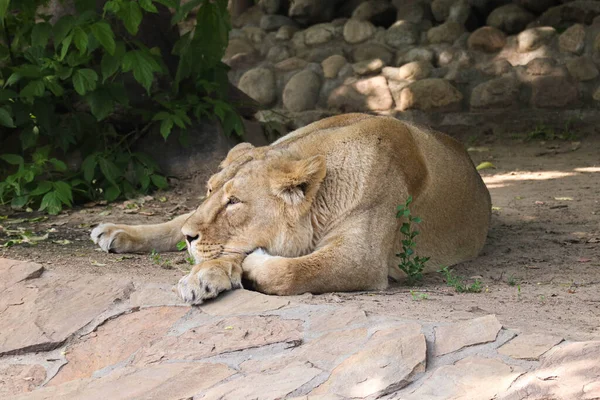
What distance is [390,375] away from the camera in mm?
3057

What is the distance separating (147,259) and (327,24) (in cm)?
674

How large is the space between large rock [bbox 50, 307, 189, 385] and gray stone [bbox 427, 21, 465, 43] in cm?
726

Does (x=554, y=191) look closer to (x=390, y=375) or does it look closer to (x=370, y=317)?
Answer: (x=370, y=317)

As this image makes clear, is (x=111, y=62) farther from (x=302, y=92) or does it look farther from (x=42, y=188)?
(x=302, y=92)

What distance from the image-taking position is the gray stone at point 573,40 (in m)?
9.79

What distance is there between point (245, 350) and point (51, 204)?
3.54m

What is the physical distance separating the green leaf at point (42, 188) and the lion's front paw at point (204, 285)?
9.93 ft

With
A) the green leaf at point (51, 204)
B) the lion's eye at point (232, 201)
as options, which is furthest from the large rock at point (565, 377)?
the green leaf at point (51, 204)

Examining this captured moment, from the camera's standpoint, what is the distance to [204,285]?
399 centimetres

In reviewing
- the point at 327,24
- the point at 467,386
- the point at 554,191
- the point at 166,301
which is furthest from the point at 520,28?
the point at 467,386

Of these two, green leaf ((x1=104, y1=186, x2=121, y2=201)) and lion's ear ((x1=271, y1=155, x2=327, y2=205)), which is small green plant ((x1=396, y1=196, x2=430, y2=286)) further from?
green leaf ((x1=104, y1=186, x2=121, y2=201))

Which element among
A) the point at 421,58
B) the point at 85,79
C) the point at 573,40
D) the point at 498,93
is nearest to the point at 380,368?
the point at 85,79

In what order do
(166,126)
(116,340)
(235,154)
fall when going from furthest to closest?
(166,126)
(235,154)
(116,340)

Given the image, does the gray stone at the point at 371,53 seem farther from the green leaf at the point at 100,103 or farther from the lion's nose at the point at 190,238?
the lion's nose at the point at 190,238
